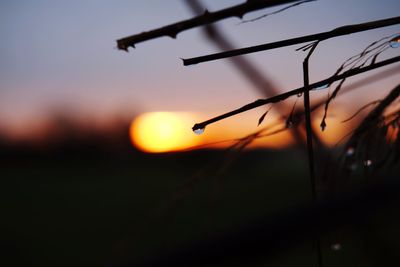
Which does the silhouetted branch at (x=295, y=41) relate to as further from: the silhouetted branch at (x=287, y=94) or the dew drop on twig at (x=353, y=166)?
the dew drop on twig at (x=353, y=166)

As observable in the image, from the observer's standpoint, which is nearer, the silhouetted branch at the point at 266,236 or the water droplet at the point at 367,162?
Result: the silhouetted branch at the point at 266,236

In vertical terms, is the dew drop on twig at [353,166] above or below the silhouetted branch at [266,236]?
above

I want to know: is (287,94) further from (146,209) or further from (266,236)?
(146,209)

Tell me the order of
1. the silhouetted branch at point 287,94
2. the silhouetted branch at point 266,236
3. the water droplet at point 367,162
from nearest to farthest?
the silhouetted branch at point 266,236 < the silhouetted branch at point 287,94 < the water droplet at point 367,162

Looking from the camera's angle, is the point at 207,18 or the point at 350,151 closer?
the point at 207,18

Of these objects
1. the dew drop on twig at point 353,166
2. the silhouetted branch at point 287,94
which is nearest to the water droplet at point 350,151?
the dew drop on twig at point 353,166

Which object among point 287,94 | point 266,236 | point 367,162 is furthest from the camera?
point 367,162

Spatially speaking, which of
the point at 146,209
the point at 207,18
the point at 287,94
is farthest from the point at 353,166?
the point at 146,209

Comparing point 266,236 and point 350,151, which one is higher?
point 350,151

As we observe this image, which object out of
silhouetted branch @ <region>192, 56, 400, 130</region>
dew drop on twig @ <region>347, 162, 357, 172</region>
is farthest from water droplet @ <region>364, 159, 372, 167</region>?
silhouetted branch @ <region>192, 56, 400, 130</region>

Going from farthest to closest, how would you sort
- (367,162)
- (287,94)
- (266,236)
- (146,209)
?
1. (146,209)
2. (367,162)
3. (287,94)
4. (266,236)
